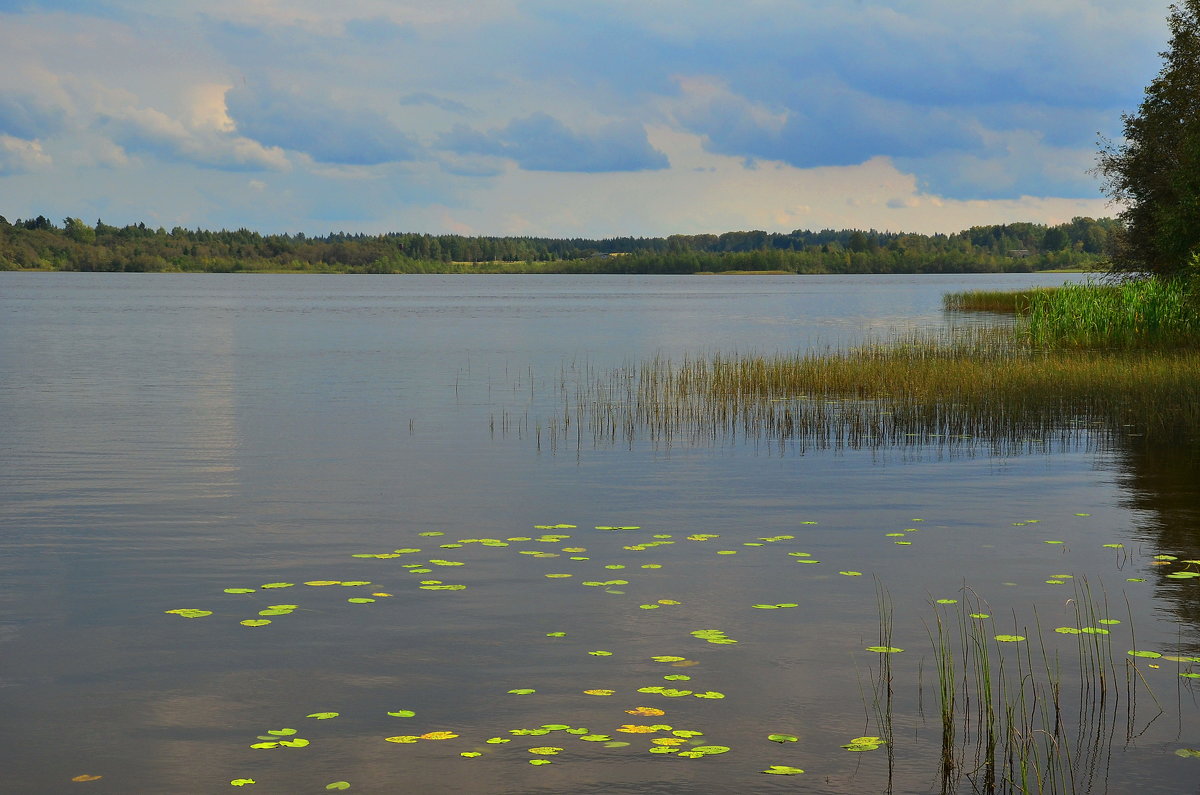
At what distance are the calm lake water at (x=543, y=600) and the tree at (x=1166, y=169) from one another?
59.9ft

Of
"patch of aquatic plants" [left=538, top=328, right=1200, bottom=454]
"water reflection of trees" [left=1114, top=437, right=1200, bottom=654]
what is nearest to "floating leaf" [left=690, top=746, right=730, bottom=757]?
"water reflection of trees" [left=1114, top=437, right=1200, bottom=654]

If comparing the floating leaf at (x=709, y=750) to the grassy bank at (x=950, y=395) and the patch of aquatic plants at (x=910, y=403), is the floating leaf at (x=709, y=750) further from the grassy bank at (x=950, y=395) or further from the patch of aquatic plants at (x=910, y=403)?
the grassy bank at (x=950, y=395)

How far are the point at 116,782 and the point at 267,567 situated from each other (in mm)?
5654

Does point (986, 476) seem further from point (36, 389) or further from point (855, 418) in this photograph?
point (36, 389)

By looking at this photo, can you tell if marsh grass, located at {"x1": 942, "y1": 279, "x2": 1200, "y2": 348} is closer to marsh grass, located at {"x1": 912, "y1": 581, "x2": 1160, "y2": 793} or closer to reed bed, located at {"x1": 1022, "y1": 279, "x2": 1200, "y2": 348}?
reed bed, located at {"x1": 1022, "y1": 279, "x2": 1200, "y2": 348}

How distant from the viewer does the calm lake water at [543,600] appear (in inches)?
319

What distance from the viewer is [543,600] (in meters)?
11.8

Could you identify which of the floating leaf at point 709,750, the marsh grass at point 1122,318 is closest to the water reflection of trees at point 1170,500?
the floating leaf at point 709,750

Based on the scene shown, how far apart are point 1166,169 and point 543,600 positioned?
4080 centimetres

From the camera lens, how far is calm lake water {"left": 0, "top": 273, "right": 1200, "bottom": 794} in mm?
8102

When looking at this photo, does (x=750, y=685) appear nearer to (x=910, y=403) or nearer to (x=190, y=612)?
(x=190, y=612)

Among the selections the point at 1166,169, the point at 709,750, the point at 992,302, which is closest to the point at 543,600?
the point at 709,750

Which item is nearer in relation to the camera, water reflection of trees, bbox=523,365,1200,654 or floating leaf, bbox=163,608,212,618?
floating leaf, bbox=163,608,212,618

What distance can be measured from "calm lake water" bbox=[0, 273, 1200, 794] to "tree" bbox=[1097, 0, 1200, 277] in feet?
59.9
